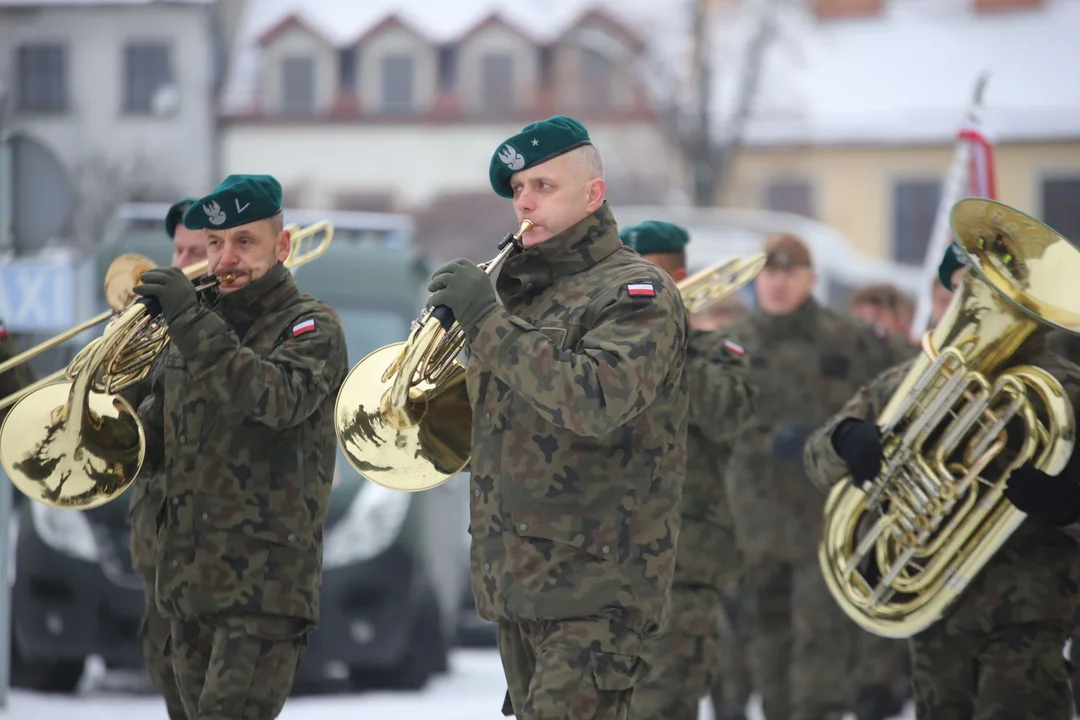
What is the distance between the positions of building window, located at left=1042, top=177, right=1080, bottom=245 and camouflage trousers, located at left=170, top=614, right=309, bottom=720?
116 ft

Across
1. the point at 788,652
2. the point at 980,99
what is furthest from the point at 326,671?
the point at 980,99

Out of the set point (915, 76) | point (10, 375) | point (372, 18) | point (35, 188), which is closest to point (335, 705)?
point (35, 188)

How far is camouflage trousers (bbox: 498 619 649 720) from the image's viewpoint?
196 inches

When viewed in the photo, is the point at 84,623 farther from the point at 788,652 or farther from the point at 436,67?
the point at 436,67

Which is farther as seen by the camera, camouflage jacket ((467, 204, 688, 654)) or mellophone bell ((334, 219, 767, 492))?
mellophone bell ((334, 219, 767, 492))

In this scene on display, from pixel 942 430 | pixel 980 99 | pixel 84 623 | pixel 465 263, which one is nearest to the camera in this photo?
pixel 465 263

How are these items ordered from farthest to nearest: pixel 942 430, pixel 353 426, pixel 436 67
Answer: pixel 436 67, pixel 942 430, pixel 353 426

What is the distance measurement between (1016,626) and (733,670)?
3760 mm

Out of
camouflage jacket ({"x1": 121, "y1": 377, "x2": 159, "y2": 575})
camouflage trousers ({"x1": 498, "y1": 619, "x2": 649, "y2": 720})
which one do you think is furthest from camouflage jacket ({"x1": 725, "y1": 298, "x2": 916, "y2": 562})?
camouflage trousers ({"x1": 498, "y1": 619, "x2": 649, "y2": 720})

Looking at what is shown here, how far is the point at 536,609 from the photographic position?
5039 mm

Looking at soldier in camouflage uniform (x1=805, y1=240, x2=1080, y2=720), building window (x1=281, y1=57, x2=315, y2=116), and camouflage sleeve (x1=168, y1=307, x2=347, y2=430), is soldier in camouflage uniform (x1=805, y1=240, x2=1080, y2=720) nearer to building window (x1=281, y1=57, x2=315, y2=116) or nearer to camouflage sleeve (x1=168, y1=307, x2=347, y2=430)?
camouflage sleeve (x1=168, y1=307, x2=347, y2=430)

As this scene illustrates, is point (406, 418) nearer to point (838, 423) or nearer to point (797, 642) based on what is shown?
point (838, 423)

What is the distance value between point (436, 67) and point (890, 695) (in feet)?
109

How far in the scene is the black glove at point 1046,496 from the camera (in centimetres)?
602
